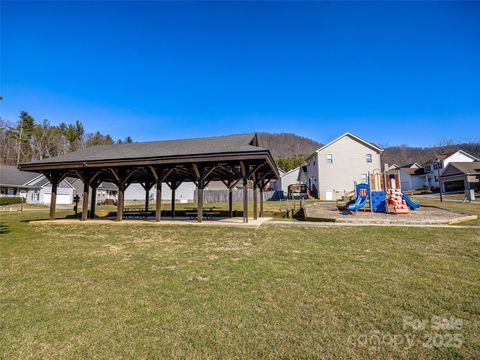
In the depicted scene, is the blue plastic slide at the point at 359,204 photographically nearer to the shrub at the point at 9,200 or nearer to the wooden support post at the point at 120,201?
the wooden support post at the point at 120,201

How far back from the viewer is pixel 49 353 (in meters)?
2.72

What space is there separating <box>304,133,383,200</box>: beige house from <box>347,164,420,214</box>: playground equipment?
15360mm

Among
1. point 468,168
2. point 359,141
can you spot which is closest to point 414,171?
point 468,168

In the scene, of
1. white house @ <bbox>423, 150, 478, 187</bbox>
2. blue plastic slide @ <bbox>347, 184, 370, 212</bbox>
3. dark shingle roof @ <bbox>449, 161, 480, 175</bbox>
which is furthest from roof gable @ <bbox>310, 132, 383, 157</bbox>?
white house @ <bbox>423, 150, 478, 187</bbox>

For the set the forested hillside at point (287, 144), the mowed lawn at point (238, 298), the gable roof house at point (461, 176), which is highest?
the forested hillside at point (287, 144)

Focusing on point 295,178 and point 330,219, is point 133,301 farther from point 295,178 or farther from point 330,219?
point 295,178

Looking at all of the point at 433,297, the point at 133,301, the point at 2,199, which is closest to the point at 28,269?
the point at 133,301

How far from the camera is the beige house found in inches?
1235

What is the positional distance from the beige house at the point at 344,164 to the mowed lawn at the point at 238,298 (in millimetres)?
24483

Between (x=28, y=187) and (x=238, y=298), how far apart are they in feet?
147

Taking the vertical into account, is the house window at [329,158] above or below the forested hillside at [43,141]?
below

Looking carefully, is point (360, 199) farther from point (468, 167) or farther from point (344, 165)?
point (468, 167)

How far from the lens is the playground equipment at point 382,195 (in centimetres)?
1411

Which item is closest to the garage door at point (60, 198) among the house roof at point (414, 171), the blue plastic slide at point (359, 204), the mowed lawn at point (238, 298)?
the mowed lawn at point (238, 298)
